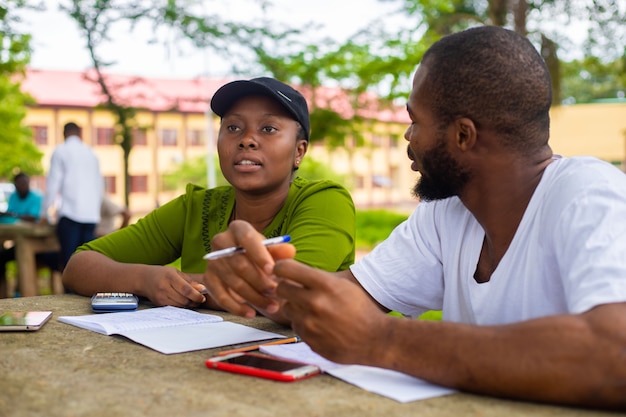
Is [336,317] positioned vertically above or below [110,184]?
above

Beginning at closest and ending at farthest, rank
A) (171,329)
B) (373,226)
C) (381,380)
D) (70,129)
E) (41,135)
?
(381,380) → (171,329) → (70,129) → (373,226) → (41,135)

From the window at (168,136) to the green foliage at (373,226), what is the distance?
1601 centimetres

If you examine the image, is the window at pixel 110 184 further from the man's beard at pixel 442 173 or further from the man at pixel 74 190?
the man's beard at pixel 442 173

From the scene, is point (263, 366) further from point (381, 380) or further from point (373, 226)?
point (373, 226)

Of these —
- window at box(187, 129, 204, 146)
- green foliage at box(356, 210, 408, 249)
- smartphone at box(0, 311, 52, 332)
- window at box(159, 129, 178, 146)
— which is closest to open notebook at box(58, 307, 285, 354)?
smartphone at box(0, 311, 52, 332)

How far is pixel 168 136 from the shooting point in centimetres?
3281

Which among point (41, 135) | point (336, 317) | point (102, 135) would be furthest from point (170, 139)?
point (336, 317)

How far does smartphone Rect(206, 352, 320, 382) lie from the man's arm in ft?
0.18

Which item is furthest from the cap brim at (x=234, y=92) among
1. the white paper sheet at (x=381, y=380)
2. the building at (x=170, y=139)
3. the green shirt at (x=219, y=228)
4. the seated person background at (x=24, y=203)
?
the building at (x=170, y=139)

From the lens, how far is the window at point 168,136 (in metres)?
32.7

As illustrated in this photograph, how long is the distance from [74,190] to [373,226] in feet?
34.6

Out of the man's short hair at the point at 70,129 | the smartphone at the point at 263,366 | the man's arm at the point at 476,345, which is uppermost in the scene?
the man's short hair at the point at 70,129

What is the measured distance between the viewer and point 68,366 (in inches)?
63.4

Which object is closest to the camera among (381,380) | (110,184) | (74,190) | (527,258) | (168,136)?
(381,380)
